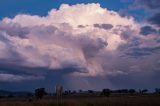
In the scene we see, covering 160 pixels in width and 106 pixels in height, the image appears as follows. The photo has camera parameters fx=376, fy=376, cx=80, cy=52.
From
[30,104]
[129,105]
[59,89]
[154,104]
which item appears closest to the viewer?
[59,89]

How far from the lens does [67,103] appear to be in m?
34.0

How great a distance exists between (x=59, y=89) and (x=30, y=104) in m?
4.02

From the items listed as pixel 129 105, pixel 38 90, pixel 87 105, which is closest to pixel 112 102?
pixel 129 105

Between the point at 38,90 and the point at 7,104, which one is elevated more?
the point at 38,90

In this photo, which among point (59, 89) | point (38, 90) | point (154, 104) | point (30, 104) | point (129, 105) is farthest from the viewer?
point (38, 90)

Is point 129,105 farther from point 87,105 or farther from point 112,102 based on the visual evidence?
point 87,105

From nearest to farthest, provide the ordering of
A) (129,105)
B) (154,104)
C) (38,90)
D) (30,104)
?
(30,104) < (129,105) < (154,104) < (38,90)

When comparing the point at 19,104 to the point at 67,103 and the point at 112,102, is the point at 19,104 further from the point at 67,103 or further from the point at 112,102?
the point at 112,102

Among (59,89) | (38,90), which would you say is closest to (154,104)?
(59,89)

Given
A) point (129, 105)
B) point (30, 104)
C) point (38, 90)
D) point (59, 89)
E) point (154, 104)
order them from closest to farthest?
point (59, 89)
point (30, 104)
point (129, 105)
point (154, 104)
point (38, 90)

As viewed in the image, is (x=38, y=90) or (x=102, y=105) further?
(x=38, y=90)

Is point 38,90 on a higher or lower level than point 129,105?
higher

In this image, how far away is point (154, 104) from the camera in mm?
41031

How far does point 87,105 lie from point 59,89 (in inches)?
184
